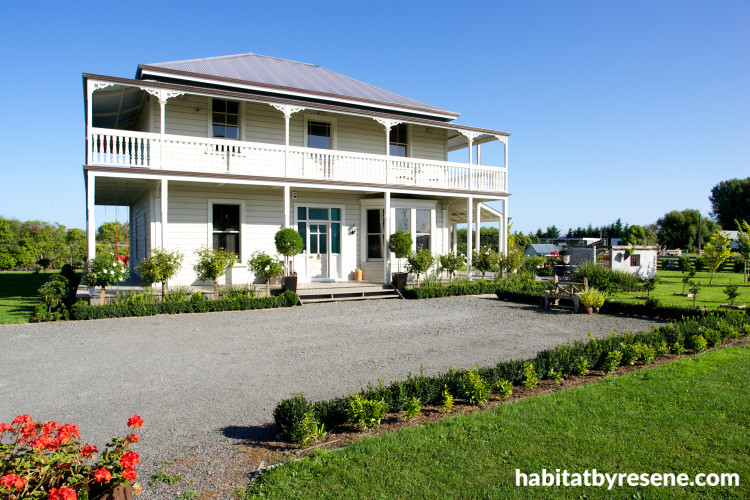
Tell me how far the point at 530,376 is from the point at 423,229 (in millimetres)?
12624

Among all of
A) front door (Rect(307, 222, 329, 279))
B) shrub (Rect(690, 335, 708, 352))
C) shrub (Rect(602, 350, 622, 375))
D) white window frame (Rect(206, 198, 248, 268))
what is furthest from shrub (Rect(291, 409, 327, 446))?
front door (Rect(307, 222, 329, 279))

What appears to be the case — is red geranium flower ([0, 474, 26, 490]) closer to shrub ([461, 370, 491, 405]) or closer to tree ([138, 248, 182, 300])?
shrub ([461, 370, 491, 405])

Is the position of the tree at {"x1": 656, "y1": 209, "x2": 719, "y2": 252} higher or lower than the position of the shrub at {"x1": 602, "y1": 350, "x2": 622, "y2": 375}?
higher

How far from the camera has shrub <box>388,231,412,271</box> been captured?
654 inches

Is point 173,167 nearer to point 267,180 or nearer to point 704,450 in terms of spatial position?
point 267,180

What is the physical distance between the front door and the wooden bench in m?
8.06

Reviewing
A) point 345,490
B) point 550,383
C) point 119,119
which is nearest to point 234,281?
point 119,119

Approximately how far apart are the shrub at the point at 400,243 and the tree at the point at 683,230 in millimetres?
56160

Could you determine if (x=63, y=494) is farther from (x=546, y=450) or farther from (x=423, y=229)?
(x=423, y=229)

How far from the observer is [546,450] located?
4.28 metres

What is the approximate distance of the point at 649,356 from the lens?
7.28 metres

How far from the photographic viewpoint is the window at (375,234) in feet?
59.0

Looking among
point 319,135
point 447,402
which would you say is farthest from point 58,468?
point 319,135

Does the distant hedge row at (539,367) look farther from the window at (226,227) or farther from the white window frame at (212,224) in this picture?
the window at (226,227)
